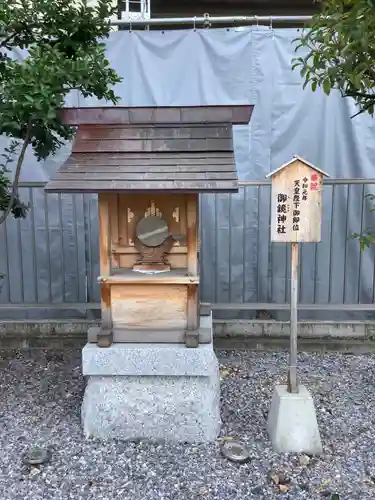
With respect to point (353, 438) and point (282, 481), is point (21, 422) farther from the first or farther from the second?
point (353, 438)

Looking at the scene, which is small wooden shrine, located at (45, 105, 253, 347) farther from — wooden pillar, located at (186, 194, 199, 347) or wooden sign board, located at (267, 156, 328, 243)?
wooden sign board, located at (267, 156, 328, 243)

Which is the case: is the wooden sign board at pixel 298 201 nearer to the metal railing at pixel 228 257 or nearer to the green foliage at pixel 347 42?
the green foliage at pixel 347 42

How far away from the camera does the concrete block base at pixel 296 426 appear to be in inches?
121

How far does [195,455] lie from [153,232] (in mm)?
1497

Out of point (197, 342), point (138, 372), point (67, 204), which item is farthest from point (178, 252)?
point (67, 204)

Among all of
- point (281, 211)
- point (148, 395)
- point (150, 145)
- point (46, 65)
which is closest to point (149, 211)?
point (150, 145)

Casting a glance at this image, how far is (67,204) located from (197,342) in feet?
8.04

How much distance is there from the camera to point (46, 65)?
2.96 metres

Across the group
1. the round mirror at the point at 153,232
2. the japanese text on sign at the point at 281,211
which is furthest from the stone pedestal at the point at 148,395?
the japanese text on sign at the point at 281,211

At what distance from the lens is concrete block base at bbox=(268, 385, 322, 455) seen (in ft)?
10.1

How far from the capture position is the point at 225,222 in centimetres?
495

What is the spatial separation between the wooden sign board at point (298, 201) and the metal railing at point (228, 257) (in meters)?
1.81

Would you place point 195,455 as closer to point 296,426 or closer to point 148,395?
point 148,395

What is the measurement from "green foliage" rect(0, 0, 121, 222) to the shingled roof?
0.22m
